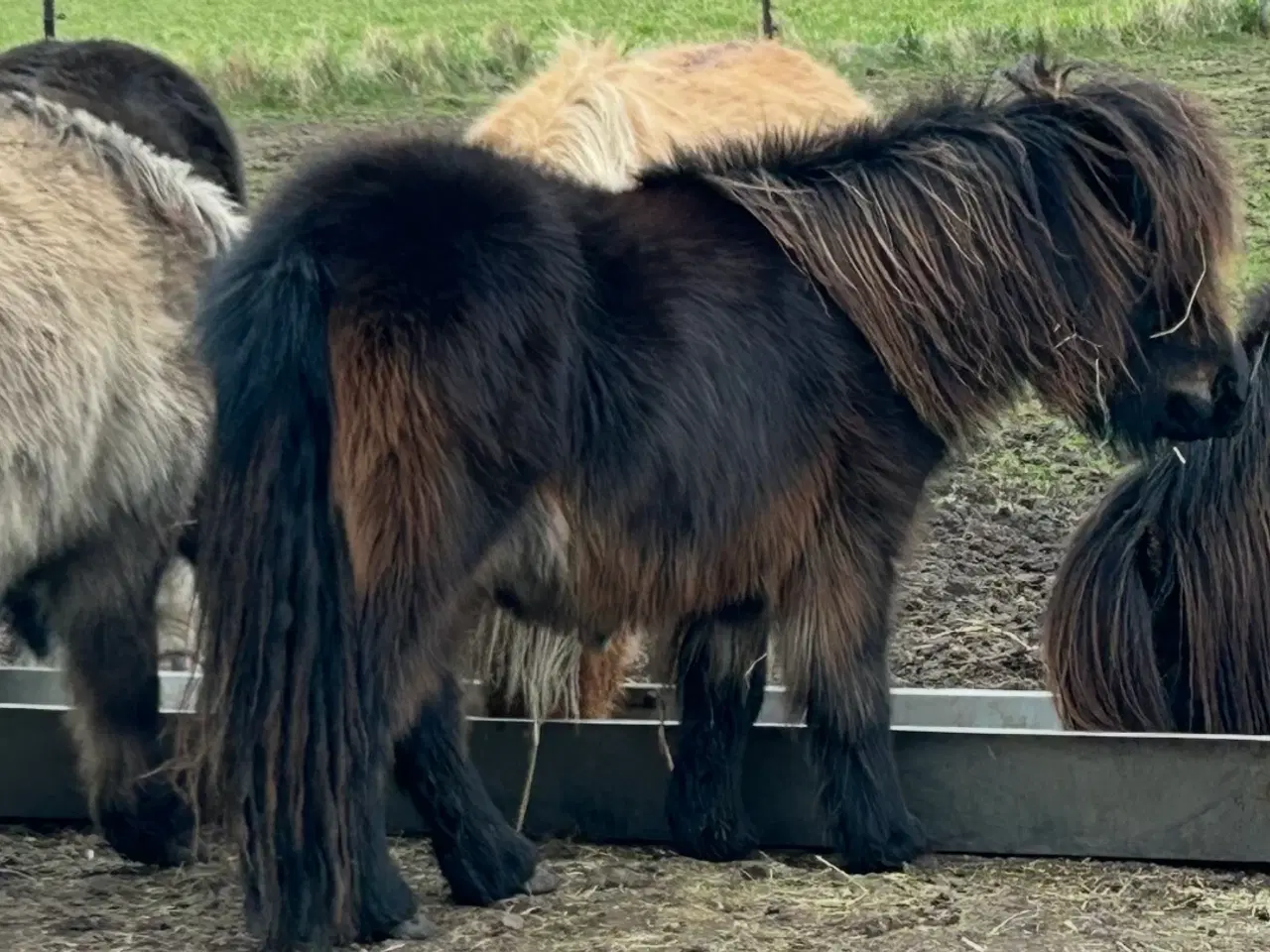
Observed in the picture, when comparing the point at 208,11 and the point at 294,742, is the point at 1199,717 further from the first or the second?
the point at 208,11

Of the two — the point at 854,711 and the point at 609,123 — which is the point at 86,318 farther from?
the point at 854,711

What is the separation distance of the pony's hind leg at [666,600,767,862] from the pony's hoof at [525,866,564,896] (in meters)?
0.36

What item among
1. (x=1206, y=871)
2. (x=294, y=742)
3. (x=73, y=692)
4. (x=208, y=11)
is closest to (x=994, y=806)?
(x=1206, y=871)

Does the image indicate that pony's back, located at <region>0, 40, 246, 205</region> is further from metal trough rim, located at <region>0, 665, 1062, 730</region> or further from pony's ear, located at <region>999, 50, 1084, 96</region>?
pony's ear, located at <region>999, 50, 1084, 96</region>

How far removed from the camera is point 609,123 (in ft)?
16.0

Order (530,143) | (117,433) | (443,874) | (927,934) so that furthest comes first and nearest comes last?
→ (530,143)
(117,433)
(443,874)
(927,934)

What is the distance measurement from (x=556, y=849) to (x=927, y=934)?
95 cm

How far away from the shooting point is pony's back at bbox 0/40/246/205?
5.64 m

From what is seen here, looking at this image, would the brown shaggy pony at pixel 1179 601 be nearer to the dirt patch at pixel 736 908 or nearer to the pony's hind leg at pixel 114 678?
the dirt patch at pixel 736 908

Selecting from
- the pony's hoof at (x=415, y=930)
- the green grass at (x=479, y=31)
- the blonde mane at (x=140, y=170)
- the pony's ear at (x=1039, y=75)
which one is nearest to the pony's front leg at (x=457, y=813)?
the pony's hoof at (x=415, y=930)

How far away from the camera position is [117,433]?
12.5ft

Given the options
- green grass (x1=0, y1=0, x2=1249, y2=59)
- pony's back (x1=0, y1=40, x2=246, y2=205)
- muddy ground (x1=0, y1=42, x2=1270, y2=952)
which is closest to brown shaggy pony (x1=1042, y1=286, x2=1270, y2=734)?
muddy ground (x1=0, y1=42, x2=1270, y2=952)

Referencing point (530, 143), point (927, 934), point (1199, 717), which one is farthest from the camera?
point (530, 143)

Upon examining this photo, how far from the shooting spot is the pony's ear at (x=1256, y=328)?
4.18m
